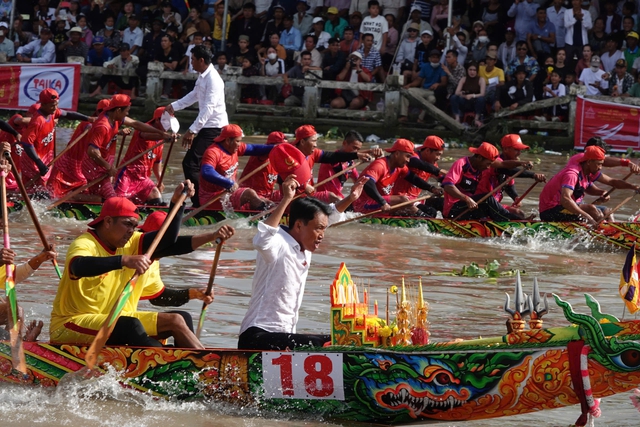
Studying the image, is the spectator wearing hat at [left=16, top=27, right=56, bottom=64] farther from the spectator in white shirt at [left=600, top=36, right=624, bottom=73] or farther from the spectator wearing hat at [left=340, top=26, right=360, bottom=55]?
the spectator in white shirt at [left=600, top=36, right=624, bottom=73]

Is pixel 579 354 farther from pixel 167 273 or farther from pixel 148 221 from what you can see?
pixel 167 273

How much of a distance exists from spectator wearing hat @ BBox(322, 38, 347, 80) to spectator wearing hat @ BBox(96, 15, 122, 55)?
171 inches

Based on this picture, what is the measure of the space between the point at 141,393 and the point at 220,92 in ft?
23.5

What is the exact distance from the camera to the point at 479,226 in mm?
12578

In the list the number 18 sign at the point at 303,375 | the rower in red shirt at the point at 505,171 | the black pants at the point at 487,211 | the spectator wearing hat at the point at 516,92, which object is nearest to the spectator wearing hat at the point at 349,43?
the spectator wearing hat at the point at 516,92

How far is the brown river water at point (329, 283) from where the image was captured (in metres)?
6.41

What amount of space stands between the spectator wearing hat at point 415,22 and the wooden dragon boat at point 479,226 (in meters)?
8.00

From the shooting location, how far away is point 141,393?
6449mm

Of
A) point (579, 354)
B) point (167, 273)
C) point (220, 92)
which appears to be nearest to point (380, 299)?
point (167, 273)

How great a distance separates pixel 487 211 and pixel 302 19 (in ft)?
30.6

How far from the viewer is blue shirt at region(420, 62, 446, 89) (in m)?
20.1

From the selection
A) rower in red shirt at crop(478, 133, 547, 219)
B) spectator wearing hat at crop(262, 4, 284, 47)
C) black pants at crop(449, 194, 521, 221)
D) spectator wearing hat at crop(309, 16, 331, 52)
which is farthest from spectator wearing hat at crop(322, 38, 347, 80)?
black pants at crop(449, 194, 521, 221)

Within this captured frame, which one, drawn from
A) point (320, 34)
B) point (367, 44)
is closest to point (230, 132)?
point (367, 44)

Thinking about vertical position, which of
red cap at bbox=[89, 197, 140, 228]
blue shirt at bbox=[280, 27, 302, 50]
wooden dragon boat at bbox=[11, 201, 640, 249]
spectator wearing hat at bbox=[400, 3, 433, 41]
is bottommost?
wooden dragon boat at bbox=[11, 201, 640, 249]
